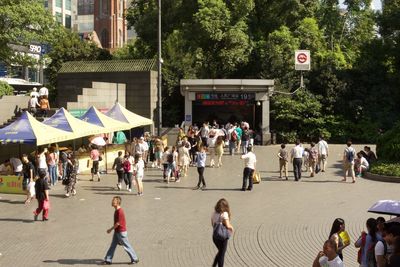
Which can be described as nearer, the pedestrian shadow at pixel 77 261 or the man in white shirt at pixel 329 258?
the man in white shirt at pixel 329 258

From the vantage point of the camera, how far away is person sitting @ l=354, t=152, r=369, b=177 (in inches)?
867

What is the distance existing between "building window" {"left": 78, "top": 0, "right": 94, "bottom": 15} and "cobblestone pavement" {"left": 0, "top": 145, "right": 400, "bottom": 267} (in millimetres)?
105483

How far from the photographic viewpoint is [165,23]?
136 feet

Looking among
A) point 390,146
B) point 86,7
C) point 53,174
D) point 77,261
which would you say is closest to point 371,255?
point 77,261

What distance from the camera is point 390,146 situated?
2295cm

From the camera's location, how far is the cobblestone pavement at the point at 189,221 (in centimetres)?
1149

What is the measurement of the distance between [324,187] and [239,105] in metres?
17.1

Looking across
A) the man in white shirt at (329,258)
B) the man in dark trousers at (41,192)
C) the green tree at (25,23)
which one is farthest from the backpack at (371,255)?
the green tree at (25,23)

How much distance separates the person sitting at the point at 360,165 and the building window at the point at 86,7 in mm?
107169

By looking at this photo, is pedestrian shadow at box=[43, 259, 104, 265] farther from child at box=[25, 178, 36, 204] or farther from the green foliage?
the green foliage

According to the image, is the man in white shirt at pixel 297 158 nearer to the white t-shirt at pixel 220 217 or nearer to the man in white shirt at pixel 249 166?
the man in white shirt at pixel 249 166

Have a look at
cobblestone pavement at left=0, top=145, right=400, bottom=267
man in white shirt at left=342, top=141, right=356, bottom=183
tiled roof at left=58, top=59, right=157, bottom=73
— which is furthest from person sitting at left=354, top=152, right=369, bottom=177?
tiled roof at left=58, top=59, right=157, bottom=73

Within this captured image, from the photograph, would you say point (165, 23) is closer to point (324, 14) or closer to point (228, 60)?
point (228, 60)

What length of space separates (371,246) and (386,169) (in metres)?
13.8
